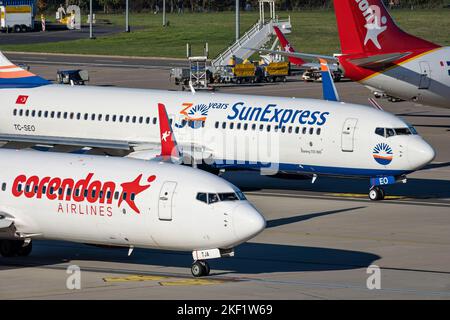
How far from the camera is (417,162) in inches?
2079

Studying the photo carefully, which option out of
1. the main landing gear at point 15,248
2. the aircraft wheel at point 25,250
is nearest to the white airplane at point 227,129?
the aircraft wheel at point 25,250

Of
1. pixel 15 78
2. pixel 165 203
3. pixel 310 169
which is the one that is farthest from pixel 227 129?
pixel 165 203

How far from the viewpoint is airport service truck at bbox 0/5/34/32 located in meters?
182

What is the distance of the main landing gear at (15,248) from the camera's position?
41.1 metres

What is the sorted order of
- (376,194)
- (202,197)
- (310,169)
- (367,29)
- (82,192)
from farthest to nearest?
1. (367,29)
2. (310,169)
3. (376,194)
4. (82,192)
5. (202,197)

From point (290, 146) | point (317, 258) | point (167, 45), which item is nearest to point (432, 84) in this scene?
point (290, 146)

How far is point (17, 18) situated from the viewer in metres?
184

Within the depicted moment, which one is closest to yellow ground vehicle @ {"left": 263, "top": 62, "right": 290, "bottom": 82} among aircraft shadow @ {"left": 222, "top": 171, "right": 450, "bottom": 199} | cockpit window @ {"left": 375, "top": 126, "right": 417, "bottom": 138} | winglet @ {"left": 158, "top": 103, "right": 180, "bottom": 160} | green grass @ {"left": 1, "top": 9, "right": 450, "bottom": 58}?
green grass @ {"left": 1, "top": 9, "right": 450, "bottom": 58}

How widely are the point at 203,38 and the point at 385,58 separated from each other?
301ft

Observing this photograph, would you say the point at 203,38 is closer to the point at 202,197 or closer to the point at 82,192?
the point at 82,192

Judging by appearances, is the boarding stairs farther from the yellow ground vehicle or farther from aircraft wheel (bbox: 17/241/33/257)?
aircraft wheel (bbox: 17/241/33/257)

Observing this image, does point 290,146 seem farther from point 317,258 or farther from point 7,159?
point 7,159

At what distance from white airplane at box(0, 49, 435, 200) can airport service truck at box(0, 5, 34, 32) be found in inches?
4838

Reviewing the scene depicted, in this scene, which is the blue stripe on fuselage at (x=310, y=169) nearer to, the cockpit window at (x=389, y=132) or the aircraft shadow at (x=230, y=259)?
the cockpit window at (x=389, y=132)
